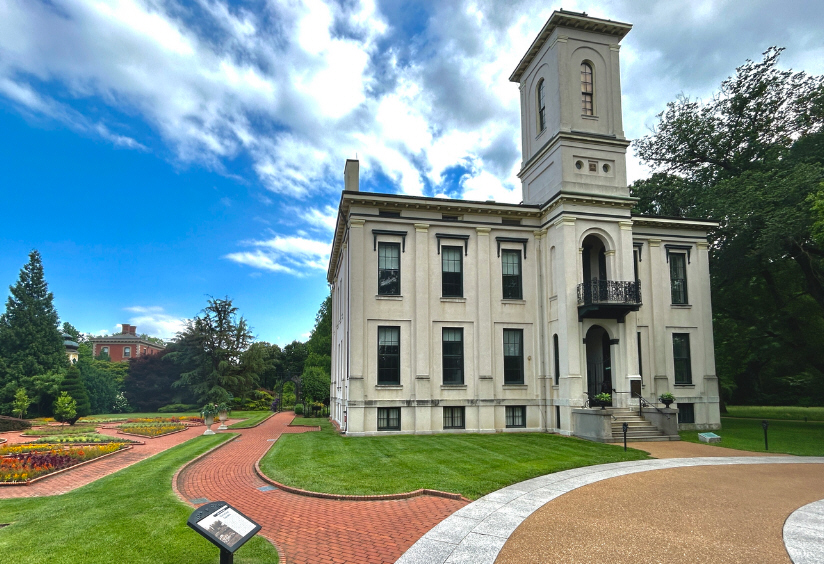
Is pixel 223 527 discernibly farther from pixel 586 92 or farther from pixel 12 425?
pixel 12 425

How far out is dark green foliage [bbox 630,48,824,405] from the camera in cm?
2534

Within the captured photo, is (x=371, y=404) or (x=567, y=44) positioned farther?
(x=567, y=44)

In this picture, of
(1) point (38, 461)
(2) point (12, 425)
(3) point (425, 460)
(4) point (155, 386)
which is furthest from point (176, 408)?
(3) point (425, 460)

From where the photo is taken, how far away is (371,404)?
2162 cm

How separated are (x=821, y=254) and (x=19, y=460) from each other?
117 ft

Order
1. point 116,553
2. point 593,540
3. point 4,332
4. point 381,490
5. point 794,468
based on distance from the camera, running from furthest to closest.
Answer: point 4,332
point 794,468
point 381,490
point 593,540
point 116,553

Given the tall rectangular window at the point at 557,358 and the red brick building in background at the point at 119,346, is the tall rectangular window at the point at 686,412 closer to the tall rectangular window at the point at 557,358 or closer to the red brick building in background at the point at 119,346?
the tall rectangular window at the point at 557,358

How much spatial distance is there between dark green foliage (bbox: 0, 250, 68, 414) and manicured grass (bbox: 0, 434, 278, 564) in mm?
37395

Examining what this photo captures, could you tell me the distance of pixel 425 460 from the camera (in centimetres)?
1436

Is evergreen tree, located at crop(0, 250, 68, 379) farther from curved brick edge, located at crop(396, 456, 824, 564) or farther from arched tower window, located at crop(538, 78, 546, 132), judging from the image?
curved brick edge, located at crop(396, 456, 824, 564)

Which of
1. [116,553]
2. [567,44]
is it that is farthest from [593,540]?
[567,44]

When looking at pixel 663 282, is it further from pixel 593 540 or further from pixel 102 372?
pixel 102 372

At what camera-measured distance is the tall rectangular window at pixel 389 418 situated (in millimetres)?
21922

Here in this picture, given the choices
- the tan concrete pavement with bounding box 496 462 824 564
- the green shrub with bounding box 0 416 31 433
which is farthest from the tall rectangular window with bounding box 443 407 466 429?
the green shrub with bounding box 0 416 31 433
